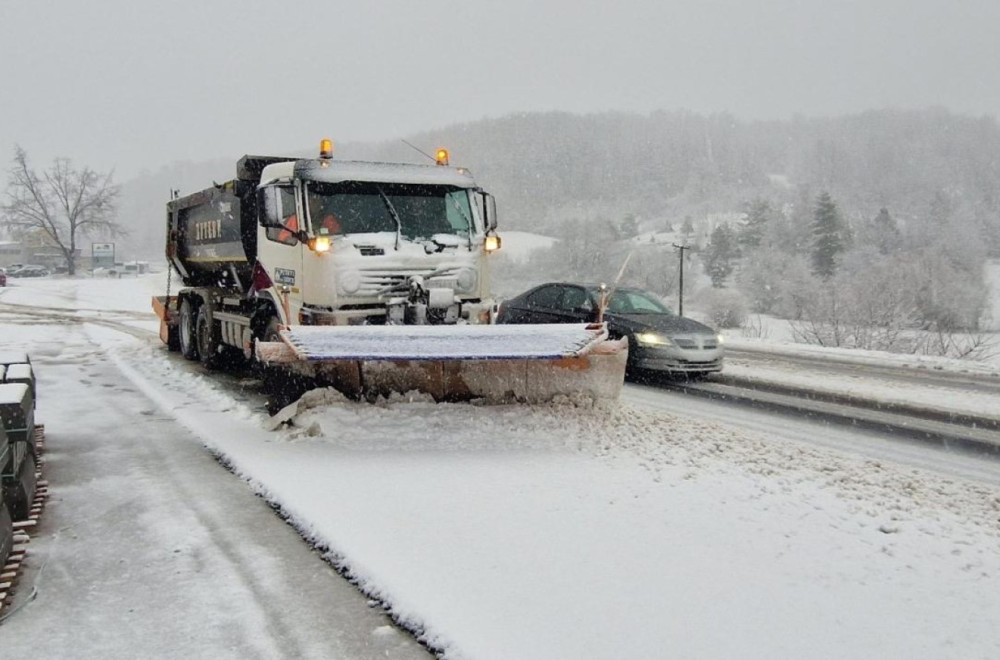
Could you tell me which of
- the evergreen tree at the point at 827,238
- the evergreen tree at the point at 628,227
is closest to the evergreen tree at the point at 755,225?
the evergreen tree at the point at 827,238

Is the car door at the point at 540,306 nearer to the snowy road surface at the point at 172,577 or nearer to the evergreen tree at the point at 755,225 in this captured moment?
the snowy road surface at the point at 172,577

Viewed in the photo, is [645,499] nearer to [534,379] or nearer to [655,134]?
[534,379]

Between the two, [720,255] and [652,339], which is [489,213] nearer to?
[652,339]

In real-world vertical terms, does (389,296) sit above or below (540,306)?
above

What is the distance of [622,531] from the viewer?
14.9 feet

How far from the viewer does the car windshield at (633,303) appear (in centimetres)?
1248

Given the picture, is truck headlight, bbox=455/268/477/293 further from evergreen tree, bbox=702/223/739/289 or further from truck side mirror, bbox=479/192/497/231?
evergreen tree, bbox=702/223/739/289

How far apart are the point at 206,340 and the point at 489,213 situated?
18.4 feet

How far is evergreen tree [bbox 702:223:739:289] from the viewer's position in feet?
313

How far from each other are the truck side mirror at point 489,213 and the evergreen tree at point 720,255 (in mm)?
88927

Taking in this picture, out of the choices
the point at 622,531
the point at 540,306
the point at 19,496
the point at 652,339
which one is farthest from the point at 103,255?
the point at 622,531

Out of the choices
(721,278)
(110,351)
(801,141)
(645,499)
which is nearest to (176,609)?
(645,499)

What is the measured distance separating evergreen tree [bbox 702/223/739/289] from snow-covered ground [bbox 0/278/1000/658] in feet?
299

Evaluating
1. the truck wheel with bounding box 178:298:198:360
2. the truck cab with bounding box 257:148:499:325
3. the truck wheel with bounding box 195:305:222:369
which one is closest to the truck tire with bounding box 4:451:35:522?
the truck cab with bounding box 257:148:499:325
